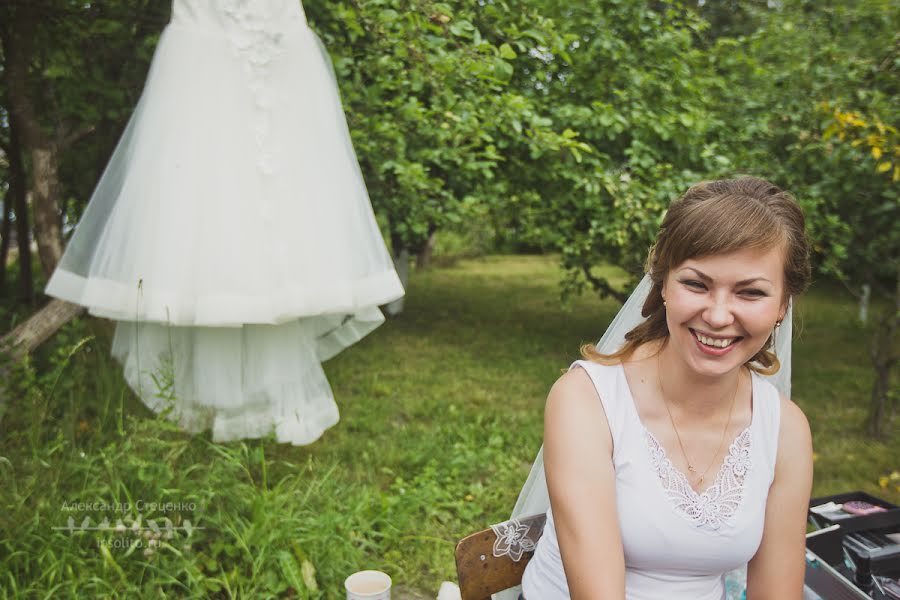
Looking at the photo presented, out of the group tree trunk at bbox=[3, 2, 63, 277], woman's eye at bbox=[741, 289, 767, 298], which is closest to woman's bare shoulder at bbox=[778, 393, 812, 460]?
woman's eye at bbox=[741, 289, 767, 298]

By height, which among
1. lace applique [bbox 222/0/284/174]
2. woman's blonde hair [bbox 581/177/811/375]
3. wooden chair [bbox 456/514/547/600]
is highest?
lace applique [bbox 222/0/284/174]

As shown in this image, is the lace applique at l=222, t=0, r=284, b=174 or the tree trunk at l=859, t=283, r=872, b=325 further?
the tree trunk at l=859, t=283, r=872, b=325

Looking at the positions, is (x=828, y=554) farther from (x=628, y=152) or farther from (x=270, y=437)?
(x=628, y=152)

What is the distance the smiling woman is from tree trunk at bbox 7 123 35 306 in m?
4.62

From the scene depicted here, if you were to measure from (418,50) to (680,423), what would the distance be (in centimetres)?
245

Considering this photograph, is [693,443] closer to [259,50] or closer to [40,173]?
[259,50]

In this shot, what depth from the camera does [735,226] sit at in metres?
1.53

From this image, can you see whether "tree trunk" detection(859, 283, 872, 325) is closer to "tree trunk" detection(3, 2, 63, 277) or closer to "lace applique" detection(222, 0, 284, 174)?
"lace applique" detection(222, 0, 284, 174)

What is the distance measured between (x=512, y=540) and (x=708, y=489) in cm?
50

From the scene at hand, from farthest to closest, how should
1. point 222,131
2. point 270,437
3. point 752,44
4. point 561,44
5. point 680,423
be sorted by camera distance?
point 752,44
point 561,44
point 270,437
point 222,131
point 680,423

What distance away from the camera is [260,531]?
2.51 m

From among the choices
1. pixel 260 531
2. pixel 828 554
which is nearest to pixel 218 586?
pixel 260 531

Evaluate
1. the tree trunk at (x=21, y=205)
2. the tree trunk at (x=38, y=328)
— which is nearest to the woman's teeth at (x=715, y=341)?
the tree trunk at (x=38, y=328)

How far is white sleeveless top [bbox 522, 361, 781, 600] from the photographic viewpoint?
1558 millimetres
